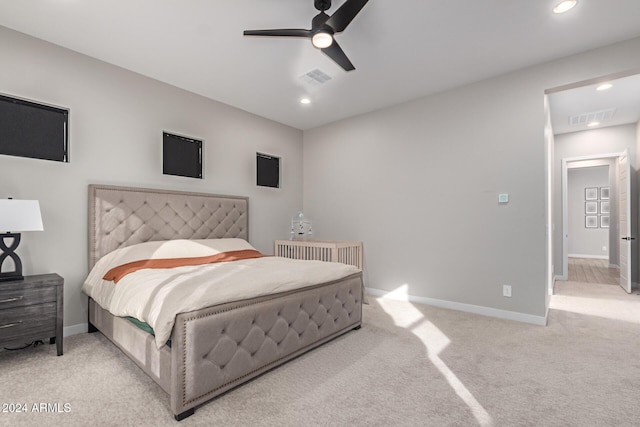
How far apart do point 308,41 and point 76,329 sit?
3501 mm

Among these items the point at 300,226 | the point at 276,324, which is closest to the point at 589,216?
the point at 300,226

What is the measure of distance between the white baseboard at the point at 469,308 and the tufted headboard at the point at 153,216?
2264 mm

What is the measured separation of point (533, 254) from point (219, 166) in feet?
12.9

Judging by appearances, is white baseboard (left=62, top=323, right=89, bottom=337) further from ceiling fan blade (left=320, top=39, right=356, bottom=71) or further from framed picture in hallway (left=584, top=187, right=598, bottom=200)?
framed picture in hallway (left=584, top=187, right=598, bottom=200)

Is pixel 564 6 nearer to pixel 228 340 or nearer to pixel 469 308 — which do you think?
pixel 469 308

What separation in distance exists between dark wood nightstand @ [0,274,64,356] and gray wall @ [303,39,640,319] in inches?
139

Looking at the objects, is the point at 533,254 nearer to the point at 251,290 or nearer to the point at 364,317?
the point at 364,317

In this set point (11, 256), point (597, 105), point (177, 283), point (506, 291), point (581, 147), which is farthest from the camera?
point (581, 147)

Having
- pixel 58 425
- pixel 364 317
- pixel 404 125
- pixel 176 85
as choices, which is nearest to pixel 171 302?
pixel 58 425

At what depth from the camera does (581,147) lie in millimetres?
5656

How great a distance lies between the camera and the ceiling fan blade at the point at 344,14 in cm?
193

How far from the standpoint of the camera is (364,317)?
353 centimetres

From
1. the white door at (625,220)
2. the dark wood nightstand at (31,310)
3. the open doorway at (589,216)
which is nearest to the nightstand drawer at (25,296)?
the dark wood nightstand at (31,310)

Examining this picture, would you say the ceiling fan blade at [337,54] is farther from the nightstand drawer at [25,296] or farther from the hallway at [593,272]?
the hallway at [593,272]
